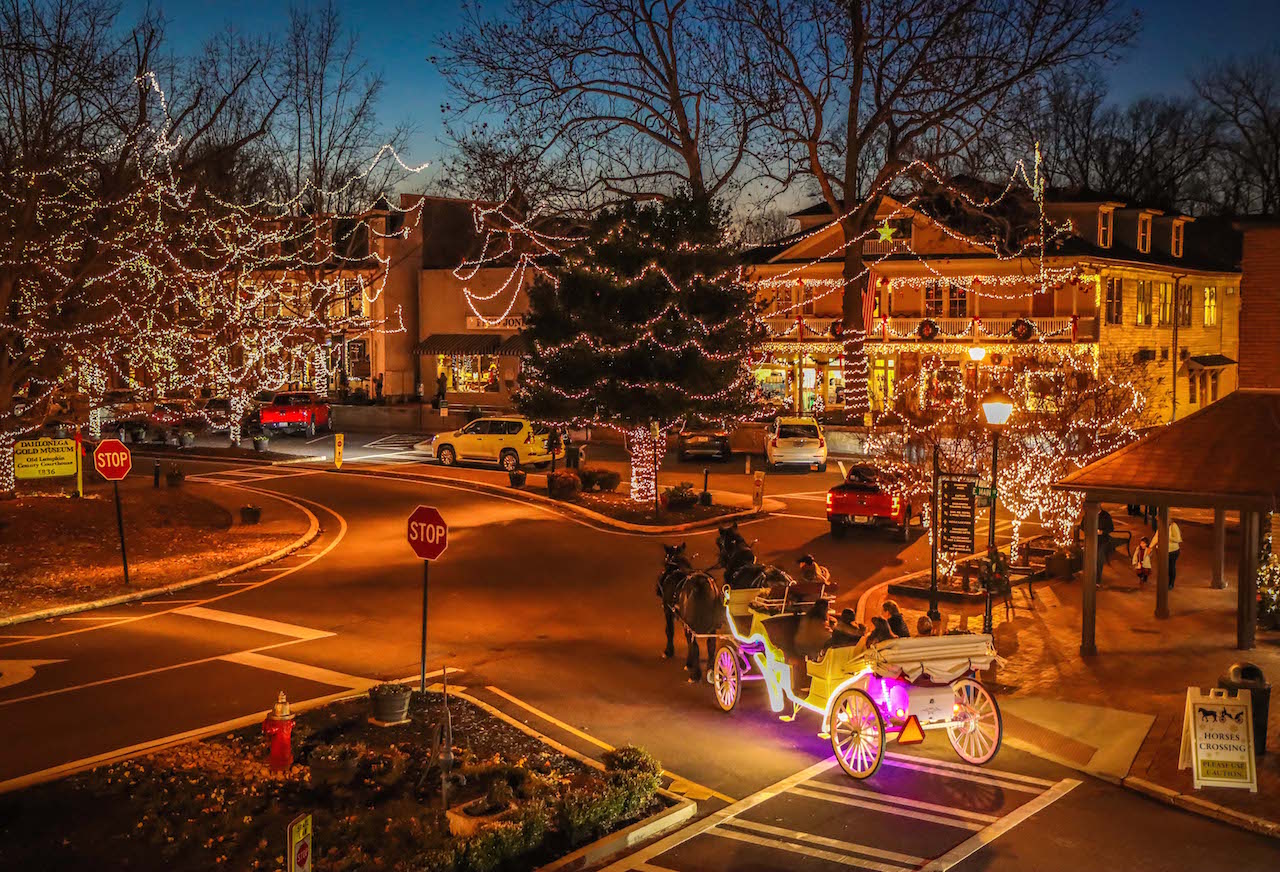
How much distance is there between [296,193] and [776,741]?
4482 cm

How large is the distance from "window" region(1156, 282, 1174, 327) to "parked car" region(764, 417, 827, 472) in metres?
22.0

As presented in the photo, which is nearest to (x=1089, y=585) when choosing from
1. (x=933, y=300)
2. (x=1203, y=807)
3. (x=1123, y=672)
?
(x=1123, y=672)

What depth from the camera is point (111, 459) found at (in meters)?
19.4

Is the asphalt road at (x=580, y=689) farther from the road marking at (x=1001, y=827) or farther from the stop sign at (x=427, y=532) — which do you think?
the stop sign at (x=427, y=532)

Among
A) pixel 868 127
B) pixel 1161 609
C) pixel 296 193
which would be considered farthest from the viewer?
pixel 296 193

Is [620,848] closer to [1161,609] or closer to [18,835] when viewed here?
[18,835]

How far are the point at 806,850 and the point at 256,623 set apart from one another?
35.7 feet

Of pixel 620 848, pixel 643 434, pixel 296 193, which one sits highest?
pixel 296 193

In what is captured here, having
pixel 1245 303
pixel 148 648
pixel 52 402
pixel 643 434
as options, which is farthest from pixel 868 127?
pixel 148 648

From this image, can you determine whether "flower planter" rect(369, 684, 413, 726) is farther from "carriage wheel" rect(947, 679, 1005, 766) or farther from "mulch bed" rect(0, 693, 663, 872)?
"carriage wheel" rect(947, 679, 1005, 766)

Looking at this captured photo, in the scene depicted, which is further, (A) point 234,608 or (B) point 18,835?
(A) point 234,608

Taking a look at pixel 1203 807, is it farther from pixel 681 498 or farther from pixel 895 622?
pixel 681 498

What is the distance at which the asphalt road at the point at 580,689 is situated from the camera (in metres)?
8.92

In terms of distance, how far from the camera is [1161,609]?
17.1 m
